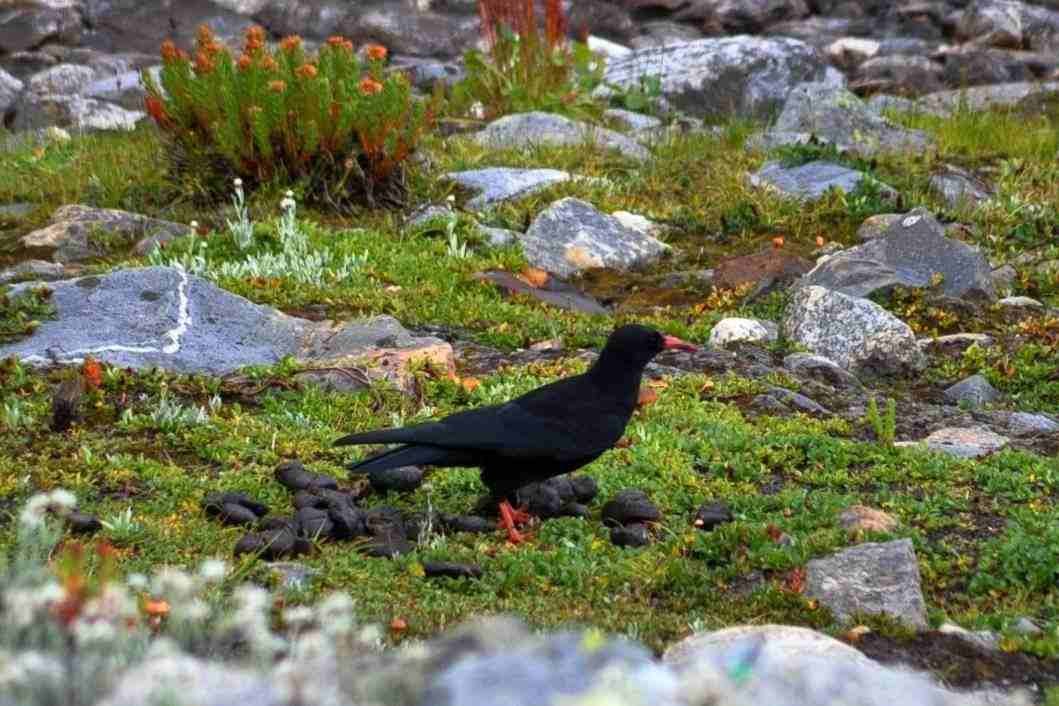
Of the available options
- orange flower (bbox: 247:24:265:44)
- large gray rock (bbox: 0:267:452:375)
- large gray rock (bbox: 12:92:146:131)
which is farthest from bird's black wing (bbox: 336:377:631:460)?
large gray rock (bbox: 12:92:146:131)

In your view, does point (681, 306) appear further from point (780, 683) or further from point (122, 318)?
point (780, 683)

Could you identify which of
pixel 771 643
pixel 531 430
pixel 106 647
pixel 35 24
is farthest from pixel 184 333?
pixel 35 24

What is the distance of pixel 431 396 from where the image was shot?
26.3ft

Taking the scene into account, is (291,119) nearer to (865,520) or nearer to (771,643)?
(865,520)

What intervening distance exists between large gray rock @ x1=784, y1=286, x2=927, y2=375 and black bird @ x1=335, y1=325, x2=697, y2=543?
10.7 ft

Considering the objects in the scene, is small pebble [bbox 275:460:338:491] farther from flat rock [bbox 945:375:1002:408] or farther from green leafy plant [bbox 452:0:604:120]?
green leafy plant [bbox 452:0:604:120]

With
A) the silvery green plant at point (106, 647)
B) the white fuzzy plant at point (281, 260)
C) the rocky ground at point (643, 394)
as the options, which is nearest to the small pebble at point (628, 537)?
the rocky ground at point (643, 394)

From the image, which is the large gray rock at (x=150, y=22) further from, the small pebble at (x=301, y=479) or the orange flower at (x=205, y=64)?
the small pebble at (x=301, y=479)

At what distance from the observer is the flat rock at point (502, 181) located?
40.8 ft

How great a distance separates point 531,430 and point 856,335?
12.7ft

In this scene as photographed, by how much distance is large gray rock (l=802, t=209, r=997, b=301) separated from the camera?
10430 millimetres

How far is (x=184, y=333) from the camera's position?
851 centimetres

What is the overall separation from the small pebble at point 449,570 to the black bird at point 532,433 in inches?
16.4

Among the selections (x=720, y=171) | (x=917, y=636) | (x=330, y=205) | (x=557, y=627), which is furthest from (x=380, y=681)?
(x=720, y=171)
